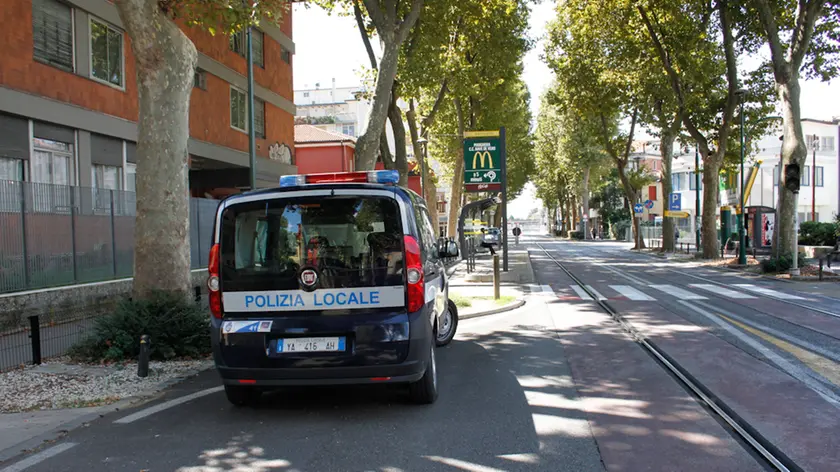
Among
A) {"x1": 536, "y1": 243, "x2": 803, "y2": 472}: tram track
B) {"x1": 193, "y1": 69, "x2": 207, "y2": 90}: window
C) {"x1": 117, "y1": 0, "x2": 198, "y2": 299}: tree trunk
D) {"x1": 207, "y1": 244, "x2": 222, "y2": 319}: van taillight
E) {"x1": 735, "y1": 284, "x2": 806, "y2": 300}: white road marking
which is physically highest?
{"x1": 193, "y1": 69, "x2": 207, "y2": 90}: window

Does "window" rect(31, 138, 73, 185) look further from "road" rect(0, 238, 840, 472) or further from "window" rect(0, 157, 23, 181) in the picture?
"road" rect(0, 238, 840, 472)

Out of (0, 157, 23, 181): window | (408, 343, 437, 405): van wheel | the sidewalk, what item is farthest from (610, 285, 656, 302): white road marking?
(0, 157, 23, 181): window

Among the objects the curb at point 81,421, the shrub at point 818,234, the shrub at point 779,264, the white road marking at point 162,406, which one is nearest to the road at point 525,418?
the white road marking at point 162,406

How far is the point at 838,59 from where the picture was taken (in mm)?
22188

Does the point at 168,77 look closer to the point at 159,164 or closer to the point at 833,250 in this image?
the point at 159,164

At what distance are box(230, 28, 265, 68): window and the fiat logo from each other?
693 inches

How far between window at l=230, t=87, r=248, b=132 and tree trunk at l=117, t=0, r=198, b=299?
12988mm

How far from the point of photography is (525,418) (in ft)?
16.9

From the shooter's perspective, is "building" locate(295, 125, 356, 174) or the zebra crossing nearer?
the zebra crossing

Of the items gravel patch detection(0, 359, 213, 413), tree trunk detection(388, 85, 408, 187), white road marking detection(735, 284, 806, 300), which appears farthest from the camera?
tree trunk detection(388, 85, 408, 187)

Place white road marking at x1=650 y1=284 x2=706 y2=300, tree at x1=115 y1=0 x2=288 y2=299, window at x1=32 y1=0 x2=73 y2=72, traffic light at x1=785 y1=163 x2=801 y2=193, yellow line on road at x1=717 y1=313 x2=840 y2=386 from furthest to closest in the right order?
traffic light at x1=785 y1=163 x2=801 y2=193, white road marking at x1=650 y1=284 x2=706 y2=300, window at x1=32 y1=0 x2=73 y2=72, tree at x1=115 y1=0 x2=288 y2=299, yellow line on road at x1=717 y1=313 x2=840 y2=386

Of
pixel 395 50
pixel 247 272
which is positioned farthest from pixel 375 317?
pixel 395 50

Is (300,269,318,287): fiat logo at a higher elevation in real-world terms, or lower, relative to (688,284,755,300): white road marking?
higher

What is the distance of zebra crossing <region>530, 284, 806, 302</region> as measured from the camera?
14.0 metres
